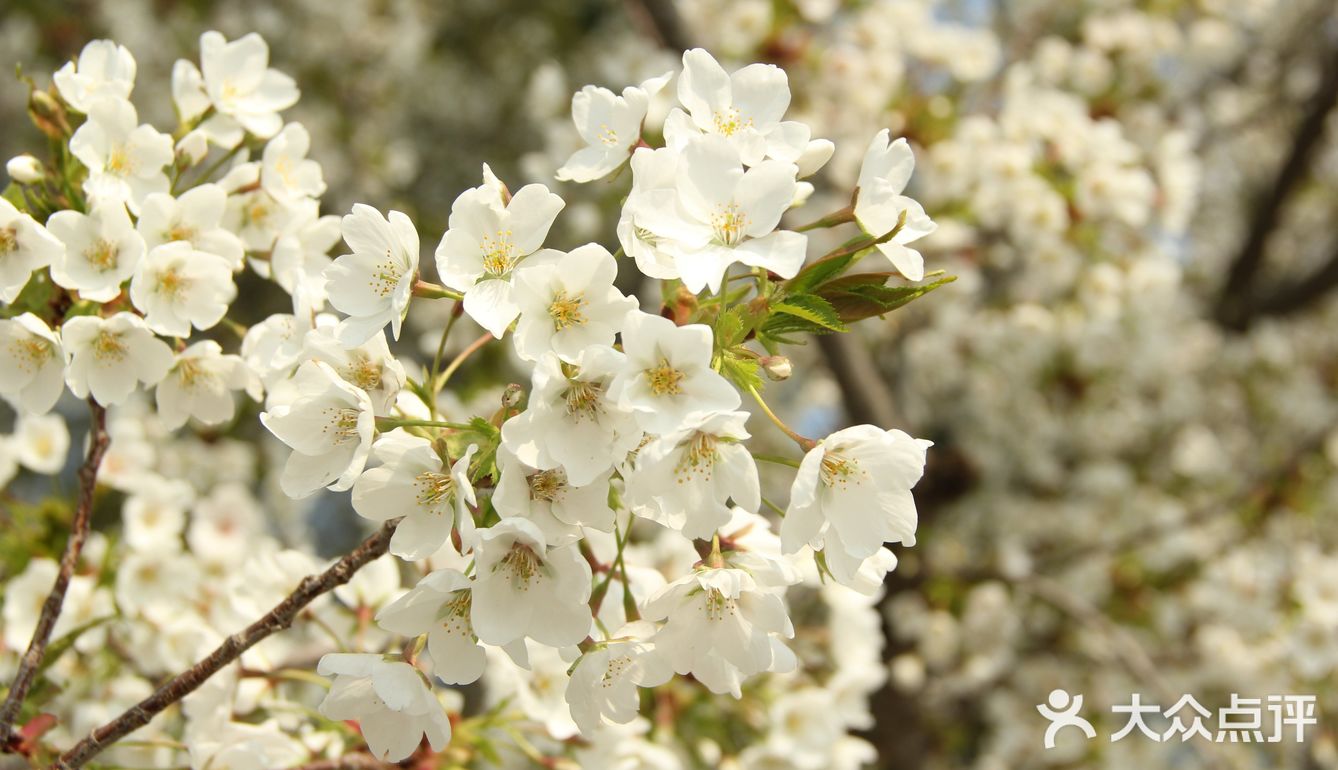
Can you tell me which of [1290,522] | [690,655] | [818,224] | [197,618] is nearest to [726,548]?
[690,655]

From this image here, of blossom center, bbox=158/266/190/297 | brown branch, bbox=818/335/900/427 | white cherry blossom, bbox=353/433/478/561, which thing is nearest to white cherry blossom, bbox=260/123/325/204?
blossom center, bbox=158/266/190/297

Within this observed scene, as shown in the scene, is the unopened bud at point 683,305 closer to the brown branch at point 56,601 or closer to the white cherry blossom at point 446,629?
the white cherry blossom at point 446,629

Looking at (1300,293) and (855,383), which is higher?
(855,383)

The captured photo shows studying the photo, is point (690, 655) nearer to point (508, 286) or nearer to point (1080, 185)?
point (508, 286)

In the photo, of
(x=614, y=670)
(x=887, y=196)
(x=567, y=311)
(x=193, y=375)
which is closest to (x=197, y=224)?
(x=193, y=375)

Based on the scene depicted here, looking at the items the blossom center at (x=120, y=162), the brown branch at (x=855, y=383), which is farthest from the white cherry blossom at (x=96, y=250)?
the brown branch at (x=855, y=383)

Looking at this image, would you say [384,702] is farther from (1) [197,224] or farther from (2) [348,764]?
(1) [197,224]
